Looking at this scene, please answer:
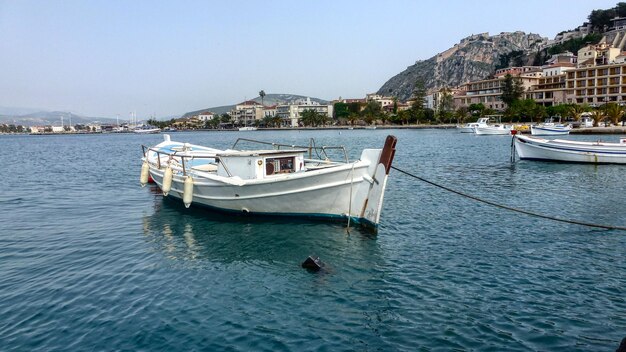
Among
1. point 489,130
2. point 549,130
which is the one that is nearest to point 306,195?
point 549,130

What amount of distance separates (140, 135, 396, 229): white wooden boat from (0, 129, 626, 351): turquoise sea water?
66cm

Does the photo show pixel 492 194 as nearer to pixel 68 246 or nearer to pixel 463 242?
pixel 463 242

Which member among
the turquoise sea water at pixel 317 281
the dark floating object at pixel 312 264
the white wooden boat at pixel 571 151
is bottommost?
the turquoise sea water at pixel 317 281

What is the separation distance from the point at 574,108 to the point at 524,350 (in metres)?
109

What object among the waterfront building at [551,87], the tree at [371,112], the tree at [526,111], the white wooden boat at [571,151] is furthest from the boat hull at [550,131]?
the tree at [371,112]

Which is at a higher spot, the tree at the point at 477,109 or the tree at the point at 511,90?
the tree at the point at 511,90

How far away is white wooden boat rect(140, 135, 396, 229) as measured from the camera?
1612 cm

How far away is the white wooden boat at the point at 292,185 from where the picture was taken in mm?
16125

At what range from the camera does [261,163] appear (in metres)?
18.3

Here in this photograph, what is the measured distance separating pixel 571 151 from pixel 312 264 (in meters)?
34.2

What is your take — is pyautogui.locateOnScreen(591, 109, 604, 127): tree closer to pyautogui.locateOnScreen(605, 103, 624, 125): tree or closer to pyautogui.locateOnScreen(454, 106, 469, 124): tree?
pyautogui.locateOnScreen(605, 103, 624, 125): tree

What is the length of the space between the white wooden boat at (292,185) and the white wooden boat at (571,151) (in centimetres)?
2769

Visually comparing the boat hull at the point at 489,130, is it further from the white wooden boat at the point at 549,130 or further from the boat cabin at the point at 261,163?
the boat cabin at the point at 261,163

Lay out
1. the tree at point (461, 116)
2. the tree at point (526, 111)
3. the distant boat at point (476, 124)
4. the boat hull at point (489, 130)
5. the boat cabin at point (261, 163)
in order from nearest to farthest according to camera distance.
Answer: the boat cabin at point (261, 163) < the boat hull at point (489, 130) < the distant boat at point (476, 124) < the tree at point (526, 111) < the tree at point (461, 116)
